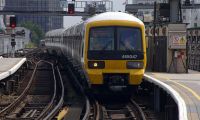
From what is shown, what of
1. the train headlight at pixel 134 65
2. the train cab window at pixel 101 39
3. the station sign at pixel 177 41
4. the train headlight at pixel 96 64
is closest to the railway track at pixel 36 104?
the train headlight at pixel 96 64

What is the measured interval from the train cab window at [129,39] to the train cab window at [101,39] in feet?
0.82

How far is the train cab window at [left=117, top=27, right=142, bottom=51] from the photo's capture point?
59.1ft

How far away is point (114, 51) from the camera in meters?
17.9

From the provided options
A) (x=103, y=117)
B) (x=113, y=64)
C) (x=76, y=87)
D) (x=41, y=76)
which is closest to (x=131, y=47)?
(x=113, y=64)

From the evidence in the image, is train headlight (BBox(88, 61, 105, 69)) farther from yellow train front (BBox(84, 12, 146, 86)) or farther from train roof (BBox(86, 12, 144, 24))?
train roof (BBox(86, 12, 144, 24))

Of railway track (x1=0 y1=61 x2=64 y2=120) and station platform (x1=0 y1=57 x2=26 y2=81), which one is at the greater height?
station platform (x1=0 y1=57 x2=26 y2=81)

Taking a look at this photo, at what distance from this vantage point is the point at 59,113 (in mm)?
15367

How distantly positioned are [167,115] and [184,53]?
8.94 metres

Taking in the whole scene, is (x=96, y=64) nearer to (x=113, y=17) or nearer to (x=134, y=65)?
(x=134, y=65)

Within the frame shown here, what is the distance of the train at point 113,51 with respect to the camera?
1766 cm

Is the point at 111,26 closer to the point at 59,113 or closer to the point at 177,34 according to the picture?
the point at 59,113

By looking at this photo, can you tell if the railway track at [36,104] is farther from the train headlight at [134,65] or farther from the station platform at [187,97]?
the station platform at [187,97]

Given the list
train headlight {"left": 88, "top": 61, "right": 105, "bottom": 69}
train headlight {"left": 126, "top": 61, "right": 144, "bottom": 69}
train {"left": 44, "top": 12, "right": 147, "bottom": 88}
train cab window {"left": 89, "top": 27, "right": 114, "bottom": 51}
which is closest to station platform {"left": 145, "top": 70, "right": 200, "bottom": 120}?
train headlight {"left": 126, "top": 61, "right": 144, "bottom": 69}

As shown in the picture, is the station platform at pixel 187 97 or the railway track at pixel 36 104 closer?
the station platform at pixel 187 97
